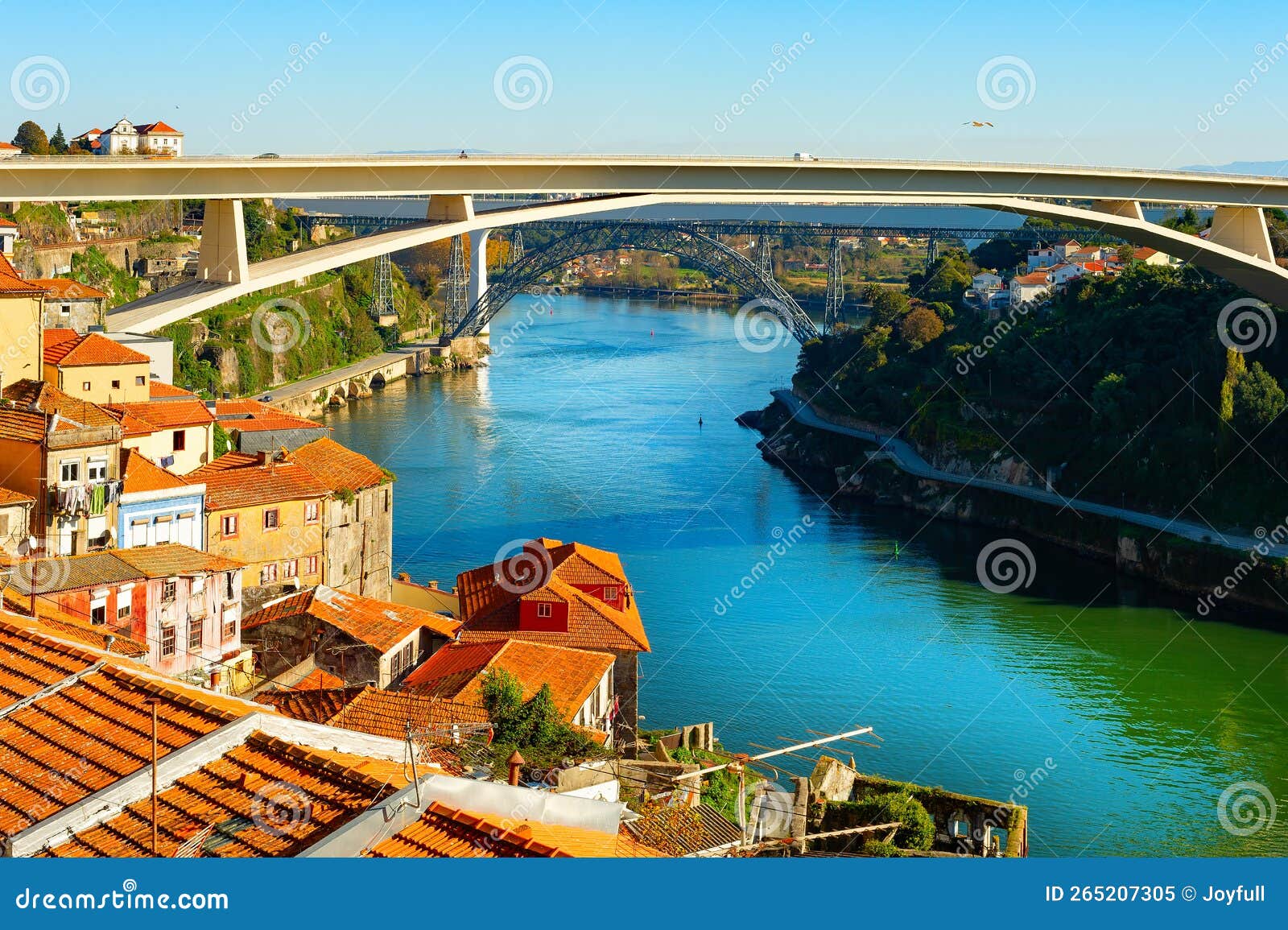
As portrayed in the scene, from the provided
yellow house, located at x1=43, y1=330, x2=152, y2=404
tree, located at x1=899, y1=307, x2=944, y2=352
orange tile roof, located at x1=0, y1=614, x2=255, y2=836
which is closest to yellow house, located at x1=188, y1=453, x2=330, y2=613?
yellow house, located at x1=43, y1=330, x2=152, y2=404

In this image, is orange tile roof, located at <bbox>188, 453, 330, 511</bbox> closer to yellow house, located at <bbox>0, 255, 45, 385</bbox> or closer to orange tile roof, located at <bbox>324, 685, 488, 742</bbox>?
yellow house, located at <bbox>0, 255, 45, 385</bbox>

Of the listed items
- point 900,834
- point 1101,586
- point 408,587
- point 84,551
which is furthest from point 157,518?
point 1101,586

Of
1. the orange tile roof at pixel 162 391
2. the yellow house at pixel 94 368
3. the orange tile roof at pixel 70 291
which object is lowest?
the orange tile roof at pixel 162 391

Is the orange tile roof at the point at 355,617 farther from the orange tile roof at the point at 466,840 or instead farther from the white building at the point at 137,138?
the white building at the point at 137,138

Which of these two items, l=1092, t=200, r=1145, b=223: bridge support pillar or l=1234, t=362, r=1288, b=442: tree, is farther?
l=1092, t=200, r=1145, b=223: bridge support pillar

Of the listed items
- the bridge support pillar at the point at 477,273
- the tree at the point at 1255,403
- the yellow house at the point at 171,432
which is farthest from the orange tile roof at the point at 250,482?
the bridge support pillar at the point at 477,273
